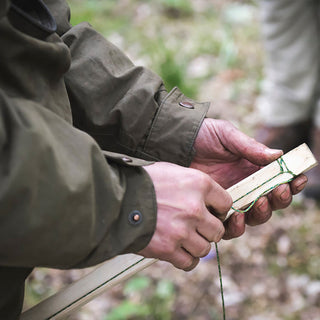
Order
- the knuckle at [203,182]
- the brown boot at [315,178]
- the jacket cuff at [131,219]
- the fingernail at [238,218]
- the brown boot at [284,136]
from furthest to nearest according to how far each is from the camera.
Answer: the brown boot at [284,136] → the brown boot at [315,178] → the fingernail at [238,218] → the knuckle at [203,182] → the jacket cuff at [131,219]

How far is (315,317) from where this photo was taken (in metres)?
2.21

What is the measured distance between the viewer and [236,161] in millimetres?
1605

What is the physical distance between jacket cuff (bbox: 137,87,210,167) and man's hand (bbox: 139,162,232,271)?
287 millimetres

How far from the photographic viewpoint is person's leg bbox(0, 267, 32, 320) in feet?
3.61

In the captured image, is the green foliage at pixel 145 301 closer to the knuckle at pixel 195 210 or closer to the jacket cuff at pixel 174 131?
the jacket cuff at pixel 174 131

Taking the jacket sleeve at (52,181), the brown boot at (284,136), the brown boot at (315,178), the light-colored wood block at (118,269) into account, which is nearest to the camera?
the jacket sleeve at (52,181)

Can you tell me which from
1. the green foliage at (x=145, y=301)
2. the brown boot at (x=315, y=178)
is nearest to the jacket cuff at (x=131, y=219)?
the green foliage at (x=145, y=301)

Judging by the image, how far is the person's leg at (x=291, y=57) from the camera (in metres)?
2.78

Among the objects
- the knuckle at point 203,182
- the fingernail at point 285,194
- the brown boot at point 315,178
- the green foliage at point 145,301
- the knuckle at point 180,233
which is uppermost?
the knuckle at point 203,182

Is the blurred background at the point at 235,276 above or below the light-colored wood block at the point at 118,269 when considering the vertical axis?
below

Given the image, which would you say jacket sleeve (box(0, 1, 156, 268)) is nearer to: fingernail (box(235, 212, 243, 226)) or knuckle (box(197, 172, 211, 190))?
knuckle (box(197, 172, 211, 190))

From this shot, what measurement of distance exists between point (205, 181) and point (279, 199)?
36cm

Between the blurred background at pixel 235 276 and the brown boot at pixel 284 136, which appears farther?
the brown boot at pixel 284 136

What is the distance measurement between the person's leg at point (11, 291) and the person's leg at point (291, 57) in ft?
7.25
